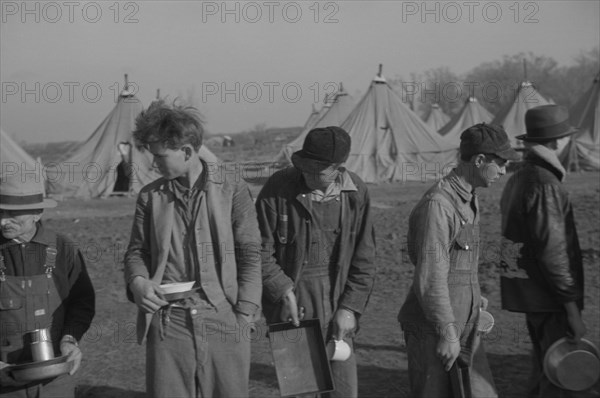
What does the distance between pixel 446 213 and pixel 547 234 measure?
65 cm

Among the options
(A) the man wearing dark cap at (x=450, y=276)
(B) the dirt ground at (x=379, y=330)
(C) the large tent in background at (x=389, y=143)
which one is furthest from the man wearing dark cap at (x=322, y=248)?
(C) the large tent in background at (x=389, y=143)

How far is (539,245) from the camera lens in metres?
3.61

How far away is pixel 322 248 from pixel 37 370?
139 centimetres

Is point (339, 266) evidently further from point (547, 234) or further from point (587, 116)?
point (587, 116)

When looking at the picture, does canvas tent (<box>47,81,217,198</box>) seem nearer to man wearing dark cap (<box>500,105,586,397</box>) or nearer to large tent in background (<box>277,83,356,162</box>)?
large tent in background (<box>277,83,356,162</box>)

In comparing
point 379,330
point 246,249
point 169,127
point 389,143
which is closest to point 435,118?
point 389,143

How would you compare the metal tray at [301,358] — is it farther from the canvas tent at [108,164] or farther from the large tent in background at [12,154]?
the canvas tent at [108,164]

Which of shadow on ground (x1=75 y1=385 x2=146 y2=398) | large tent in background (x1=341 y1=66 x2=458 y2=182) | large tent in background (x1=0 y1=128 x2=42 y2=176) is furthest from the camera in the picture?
large tent in background (x1=341 y1=66 x2=458 y2=182)

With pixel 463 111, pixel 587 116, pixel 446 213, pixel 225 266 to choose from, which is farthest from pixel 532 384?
pixel 463 111

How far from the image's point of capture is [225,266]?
3076mm

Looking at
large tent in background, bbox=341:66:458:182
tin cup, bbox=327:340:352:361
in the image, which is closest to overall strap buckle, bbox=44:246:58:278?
tin cup, bbox=327:340:352:361

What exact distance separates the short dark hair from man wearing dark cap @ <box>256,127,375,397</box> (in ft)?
2.11

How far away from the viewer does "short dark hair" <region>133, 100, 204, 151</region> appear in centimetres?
296

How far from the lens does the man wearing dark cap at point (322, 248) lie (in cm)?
350
